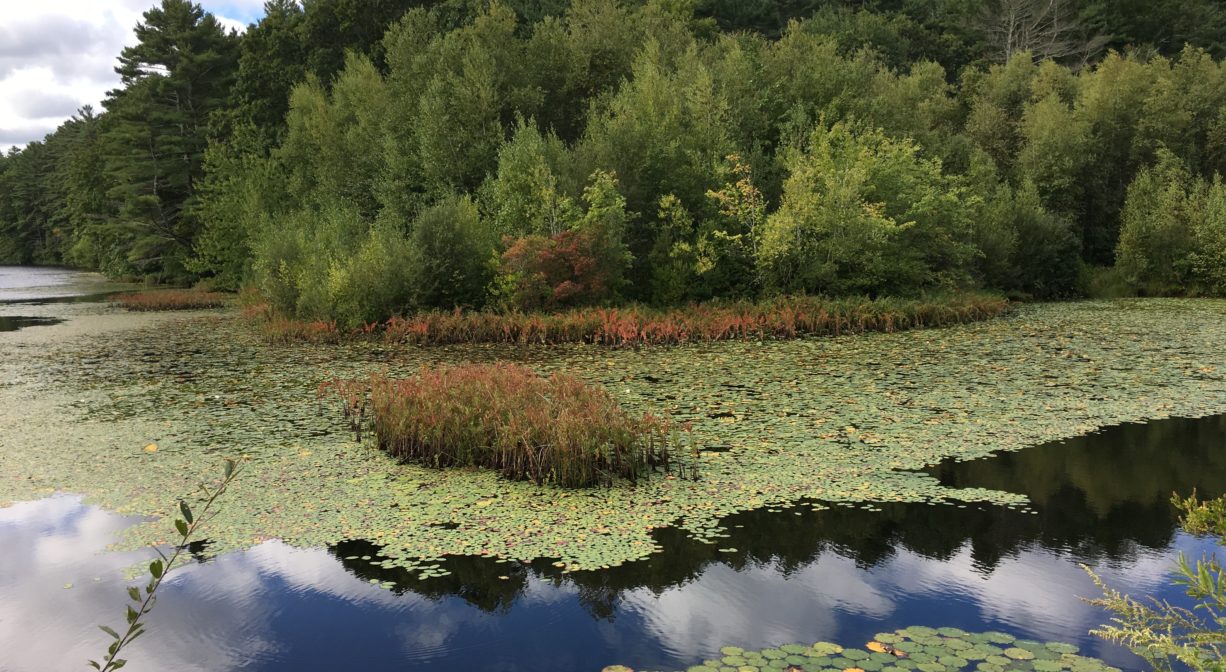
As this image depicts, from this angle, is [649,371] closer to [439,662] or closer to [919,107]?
[439,662]

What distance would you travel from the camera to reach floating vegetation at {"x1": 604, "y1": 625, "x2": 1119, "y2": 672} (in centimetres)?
470

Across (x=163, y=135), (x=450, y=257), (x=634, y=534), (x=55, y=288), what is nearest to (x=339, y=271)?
(x=450, y=257)

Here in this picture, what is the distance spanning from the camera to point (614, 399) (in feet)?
32.1

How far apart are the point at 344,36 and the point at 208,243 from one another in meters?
15.5

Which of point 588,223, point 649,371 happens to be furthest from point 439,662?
point 588,223

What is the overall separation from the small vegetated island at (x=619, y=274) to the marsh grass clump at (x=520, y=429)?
55 mm

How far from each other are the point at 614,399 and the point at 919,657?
17.9ft

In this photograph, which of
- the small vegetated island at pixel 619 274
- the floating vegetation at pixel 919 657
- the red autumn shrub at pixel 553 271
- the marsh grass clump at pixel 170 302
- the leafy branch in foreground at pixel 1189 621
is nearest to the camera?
the leafy branch in foreground at pixel 1189 621

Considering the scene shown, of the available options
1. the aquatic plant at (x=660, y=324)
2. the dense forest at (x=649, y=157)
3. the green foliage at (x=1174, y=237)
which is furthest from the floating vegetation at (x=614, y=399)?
the green foliage at (x=1174, y=237)

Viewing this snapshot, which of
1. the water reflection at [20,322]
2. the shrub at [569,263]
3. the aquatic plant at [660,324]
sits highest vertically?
the shrub at [569,263]

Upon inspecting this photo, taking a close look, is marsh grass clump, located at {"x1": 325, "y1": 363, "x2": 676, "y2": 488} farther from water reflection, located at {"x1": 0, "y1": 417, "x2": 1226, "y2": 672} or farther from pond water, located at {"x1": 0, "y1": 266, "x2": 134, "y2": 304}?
pond water, located at {"x1": 0, "y1": 266, "x2": 134, "y2": 304}

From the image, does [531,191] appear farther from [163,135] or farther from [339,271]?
[163,135]

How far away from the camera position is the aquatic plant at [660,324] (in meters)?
19.8

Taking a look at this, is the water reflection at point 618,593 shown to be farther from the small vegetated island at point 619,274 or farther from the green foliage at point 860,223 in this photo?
the green foliage at point 860,223
